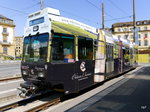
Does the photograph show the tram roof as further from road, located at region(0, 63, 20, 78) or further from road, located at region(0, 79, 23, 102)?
road, located at region(0, 63, 20, 78)

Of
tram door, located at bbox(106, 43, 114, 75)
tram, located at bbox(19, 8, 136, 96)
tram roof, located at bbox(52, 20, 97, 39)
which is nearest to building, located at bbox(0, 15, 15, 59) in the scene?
tram door, located at bbox(106, 43, 114, 75)

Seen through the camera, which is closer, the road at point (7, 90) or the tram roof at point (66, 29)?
the tram roof at point (66, 29)

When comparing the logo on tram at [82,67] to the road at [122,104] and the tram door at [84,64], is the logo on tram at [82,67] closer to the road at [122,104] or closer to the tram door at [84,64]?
the tram door at [84,64]

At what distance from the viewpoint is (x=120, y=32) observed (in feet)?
236

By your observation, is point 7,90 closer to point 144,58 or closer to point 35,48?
point 35,48

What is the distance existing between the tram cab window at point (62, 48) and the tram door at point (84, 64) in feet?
1.53

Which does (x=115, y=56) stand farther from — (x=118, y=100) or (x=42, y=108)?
(x=42, y=108)

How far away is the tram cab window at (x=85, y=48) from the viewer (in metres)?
6.57

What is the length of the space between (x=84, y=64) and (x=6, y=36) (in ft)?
178

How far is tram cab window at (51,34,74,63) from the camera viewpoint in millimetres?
5488

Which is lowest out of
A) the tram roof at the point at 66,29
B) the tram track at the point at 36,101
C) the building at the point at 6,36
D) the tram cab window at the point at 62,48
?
the tram track at the point at 36,101

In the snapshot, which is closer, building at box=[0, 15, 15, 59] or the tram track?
the tram track

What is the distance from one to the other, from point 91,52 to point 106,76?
243cm

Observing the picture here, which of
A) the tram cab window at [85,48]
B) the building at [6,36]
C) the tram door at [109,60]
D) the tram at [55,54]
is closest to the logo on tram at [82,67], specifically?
the tram at [55,54]
